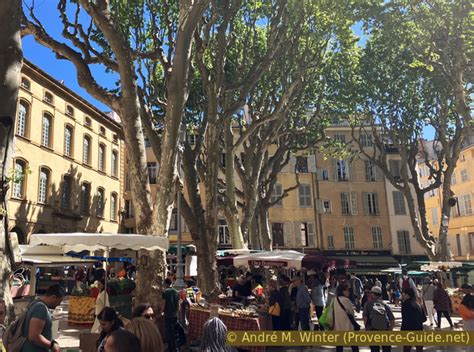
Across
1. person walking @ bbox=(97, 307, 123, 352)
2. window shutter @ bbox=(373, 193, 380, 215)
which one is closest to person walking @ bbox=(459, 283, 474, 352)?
person walking @ bbox=(97, 307, 123, 352)

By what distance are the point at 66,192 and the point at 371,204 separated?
75.4ft

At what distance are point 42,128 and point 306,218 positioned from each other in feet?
65.7

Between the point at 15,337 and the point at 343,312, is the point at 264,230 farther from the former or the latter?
the point at 15,337

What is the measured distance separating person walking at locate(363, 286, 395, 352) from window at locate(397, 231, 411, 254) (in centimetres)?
2912

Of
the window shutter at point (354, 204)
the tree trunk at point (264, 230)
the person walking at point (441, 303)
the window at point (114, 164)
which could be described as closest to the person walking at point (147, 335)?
the person walking at point (441, 303)

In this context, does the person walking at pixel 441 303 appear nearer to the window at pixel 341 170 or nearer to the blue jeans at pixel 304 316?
the blue jeans at pixel 304 316

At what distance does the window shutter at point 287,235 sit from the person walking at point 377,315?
26.3 m

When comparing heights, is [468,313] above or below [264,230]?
below

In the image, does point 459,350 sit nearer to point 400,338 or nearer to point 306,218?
point 400,338

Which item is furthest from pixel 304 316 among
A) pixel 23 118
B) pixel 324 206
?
pixel 324 206

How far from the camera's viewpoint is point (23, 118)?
916 inches

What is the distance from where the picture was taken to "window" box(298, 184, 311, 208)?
114 feet

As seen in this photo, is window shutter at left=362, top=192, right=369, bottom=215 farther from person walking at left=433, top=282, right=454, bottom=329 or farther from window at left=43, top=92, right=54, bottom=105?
window at left=43, top=92, right=54, bottom=105

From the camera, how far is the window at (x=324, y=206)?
A: 34562 millimetres
